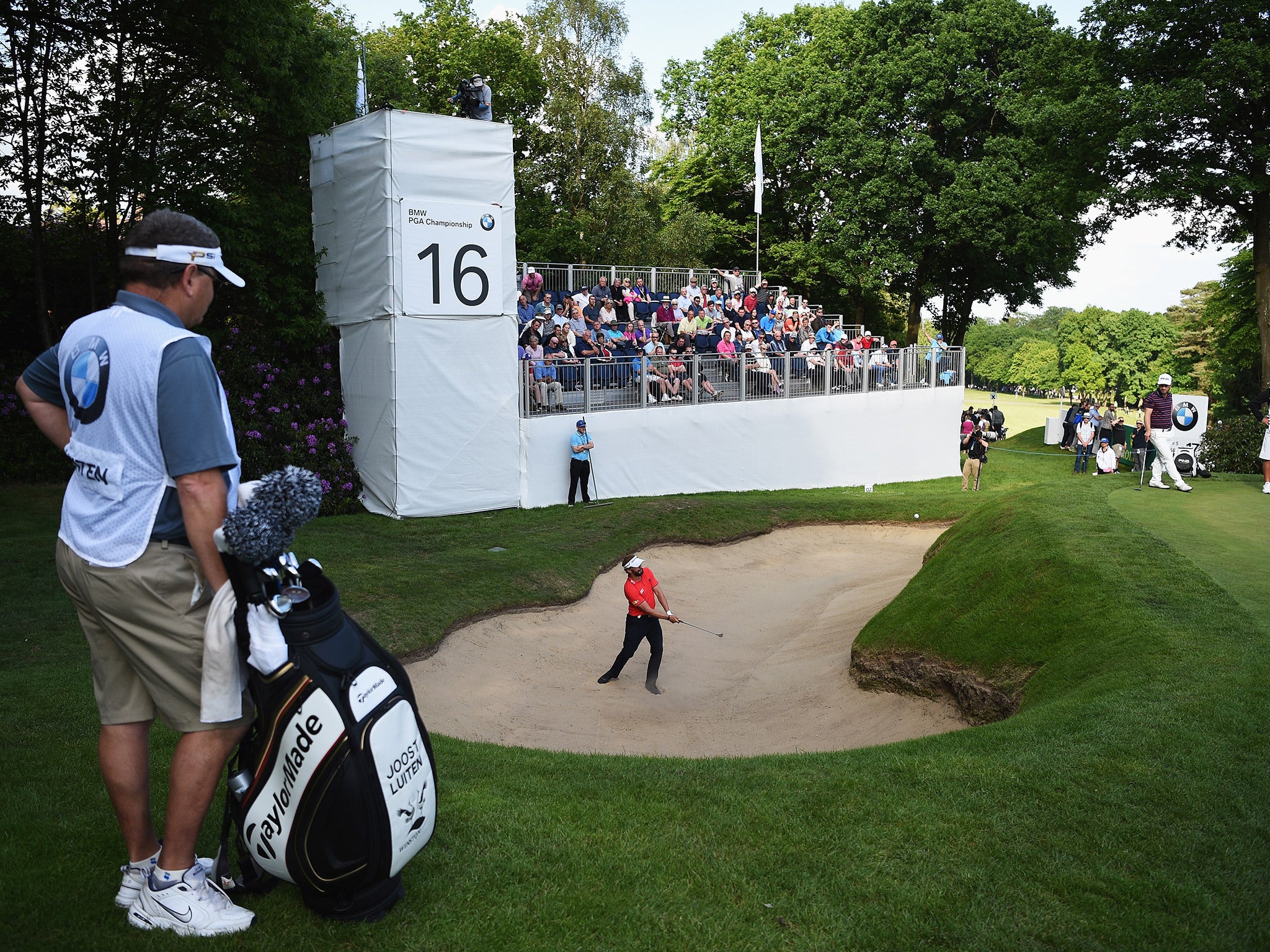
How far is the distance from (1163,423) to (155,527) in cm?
1677

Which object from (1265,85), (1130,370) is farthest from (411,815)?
(1130,370)

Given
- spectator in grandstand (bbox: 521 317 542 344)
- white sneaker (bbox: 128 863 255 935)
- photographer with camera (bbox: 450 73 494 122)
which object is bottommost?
white sneaker (bbox: 128 863 255 935)

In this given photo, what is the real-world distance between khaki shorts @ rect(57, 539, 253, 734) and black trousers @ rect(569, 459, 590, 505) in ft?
61.4

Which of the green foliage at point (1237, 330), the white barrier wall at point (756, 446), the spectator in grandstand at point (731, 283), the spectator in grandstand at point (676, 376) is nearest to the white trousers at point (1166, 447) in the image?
the white barrier wall at point (756, 446)

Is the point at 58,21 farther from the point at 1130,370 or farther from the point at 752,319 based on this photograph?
the point at 1130,370

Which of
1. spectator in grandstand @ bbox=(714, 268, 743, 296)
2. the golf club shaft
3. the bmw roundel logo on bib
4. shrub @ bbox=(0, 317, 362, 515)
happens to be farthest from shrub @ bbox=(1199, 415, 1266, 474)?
the bmw roundel logo on bib

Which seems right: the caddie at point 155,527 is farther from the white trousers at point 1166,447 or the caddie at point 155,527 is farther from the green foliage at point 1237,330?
the green foliage at point 1237,330

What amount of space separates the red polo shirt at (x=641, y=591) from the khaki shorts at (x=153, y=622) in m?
9.27

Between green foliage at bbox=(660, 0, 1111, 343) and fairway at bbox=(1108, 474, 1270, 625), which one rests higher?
green foliage at bbox=(660, 0, 1111, 343)

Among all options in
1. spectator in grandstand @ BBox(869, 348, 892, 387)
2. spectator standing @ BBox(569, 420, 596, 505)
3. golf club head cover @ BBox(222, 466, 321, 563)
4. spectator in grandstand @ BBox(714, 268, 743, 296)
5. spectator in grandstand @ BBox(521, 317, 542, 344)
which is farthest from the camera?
spectator in grandstand @ BBox(714, 268, 743, 296)

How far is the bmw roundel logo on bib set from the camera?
11.6ft

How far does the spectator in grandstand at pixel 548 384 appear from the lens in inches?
886

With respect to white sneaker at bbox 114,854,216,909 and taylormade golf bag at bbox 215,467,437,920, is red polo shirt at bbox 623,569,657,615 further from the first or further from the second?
white sneaker at bbox 114,854,216,909

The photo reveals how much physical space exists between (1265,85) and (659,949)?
38.9m
